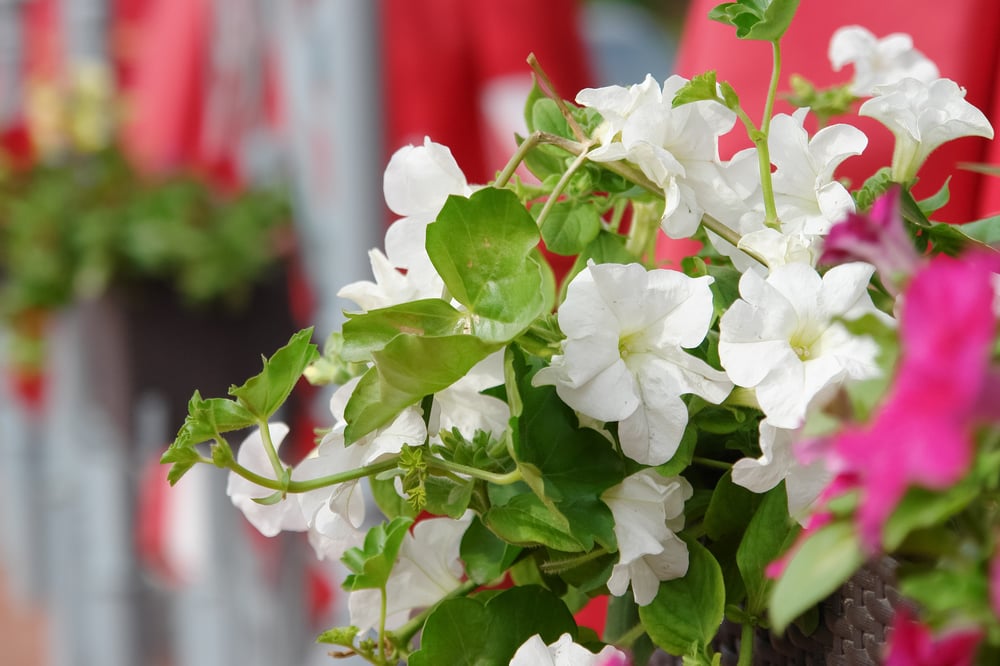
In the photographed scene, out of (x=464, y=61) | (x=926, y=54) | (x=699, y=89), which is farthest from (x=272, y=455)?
(x=464, y=61)

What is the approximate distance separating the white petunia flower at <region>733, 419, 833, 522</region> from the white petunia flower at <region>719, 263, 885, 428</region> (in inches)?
0.4

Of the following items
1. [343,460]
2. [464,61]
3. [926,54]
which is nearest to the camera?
[343,460]

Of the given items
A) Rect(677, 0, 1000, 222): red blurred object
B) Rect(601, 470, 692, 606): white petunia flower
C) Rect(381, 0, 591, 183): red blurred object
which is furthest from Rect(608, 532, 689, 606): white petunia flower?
Rect(381, 0, 591, 183): red blurred object

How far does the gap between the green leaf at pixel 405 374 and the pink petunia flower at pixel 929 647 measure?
0.08 m

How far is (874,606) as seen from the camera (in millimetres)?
203

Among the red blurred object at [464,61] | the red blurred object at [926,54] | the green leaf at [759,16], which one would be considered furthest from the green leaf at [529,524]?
the red blurred object at [464,61]

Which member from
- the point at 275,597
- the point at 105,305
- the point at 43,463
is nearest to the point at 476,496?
the point at 105,305

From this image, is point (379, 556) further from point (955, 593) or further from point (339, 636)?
point (955, 593)

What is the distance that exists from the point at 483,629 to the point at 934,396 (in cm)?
13

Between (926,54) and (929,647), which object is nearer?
(929,647)

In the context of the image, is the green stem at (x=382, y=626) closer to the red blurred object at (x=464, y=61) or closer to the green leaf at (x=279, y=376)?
the green leaf at (x=279, y=376)

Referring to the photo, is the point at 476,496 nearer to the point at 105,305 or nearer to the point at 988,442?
the point at 988,442

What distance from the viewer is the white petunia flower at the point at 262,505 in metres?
0.24

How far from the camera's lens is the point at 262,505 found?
24 centimetres
